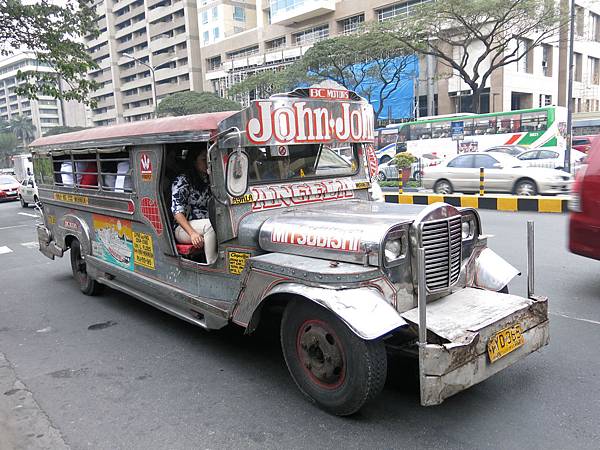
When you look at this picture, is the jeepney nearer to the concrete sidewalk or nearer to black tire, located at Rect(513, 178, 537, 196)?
the concrete sidewalk

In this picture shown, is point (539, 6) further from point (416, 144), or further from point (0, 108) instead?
point (0, 108)

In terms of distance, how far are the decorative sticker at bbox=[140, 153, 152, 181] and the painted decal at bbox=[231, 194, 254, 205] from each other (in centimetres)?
116

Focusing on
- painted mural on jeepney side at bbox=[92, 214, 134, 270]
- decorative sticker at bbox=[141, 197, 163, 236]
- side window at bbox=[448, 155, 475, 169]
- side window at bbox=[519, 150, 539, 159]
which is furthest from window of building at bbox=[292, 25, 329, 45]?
decorative sticker at bbox=[141, 197, 163, 236]

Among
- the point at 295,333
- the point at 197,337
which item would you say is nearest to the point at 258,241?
the point at 295,333

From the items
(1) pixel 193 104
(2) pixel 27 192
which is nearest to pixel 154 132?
(2) pixel 27 192

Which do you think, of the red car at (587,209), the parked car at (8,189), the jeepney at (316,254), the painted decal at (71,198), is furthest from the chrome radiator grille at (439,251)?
the parked car at (8,189)

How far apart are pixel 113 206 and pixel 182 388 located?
2.48 metres

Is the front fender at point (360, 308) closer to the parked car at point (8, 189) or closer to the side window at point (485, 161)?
the side window at point (485, 161)

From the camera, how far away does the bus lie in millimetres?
25078

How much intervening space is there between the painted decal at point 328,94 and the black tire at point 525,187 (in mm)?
11345

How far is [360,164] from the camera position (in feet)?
16.9

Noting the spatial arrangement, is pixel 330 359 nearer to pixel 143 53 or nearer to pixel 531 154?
pixel 531 154

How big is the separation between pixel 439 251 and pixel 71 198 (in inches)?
196

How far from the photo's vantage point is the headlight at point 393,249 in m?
3.31
